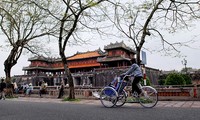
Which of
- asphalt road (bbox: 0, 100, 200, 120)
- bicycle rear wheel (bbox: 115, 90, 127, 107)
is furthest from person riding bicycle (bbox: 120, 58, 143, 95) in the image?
asphalt road (bbox: 0, 100, 200, 120)

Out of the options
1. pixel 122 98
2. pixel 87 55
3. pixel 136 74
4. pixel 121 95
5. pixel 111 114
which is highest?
pixel 87 55

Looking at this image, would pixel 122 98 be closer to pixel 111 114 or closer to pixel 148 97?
pixel 148 97

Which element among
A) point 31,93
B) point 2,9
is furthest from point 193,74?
point 2,9

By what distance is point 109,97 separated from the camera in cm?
820

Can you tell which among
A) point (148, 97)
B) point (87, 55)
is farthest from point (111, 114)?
point (87, 55)

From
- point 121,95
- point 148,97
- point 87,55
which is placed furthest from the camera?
point 87,55

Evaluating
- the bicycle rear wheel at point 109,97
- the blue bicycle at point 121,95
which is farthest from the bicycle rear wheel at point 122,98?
the bicycle rear wheel at point 109,97

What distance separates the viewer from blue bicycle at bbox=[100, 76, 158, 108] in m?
7.69

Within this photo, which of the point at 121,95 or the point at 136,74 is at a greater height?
the point at 136,74

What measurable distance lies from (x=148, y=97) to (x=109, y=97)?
55.3 inches

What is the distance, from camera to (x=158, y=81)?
4366 cm

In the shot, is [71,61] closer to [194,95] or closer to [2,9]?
[2,9]

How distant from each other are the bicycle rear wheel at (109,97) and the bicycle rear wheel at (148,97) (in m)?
→ 0.92

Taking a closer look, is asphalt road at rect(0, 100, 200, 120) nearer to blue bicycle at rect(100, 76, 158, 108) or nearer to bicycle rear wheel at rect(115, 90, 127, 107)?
blue bicycle at rect(100, 76, 158, 108)
